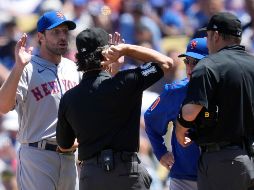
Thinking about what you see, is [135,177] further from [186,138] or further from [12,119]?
[12,119]

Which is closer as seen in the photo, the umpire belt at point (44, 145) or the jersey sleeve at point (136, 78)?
the jersey sleeve at point (136, 78)

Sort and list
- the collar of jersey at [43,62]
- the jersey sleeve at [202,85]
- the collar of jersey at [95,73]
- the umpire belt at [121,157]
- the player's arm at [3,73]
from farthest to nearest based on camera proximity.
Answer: the player's arm at [3,73], the collar of jersey at [43,62], the collar of jersey at [95,73], the umpire belt at [121,157], the jersey sleeve at [202,85]

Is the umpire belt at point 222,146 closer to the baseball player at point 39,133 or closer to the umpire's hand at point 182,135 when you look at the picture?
the umpire's hand at point 182,135

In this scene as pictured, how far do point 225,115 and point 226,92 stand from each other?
0.50 ft

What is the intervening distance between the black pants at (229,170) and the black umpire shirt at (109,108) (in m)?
0.55

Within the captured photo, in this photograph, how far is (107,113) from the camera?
4.62 metres

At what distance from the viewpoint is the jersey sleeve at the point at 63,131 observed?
15.7ft

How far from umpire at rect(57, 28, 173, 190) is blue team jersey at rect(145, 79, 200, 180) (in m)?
0.60

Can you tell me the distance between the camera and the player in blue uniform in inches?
206

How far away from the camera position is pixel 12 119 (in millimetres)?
8922

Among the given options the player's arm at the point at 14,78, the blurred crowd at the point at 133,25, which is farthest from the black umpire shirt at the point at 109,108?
the blurred crowd at the point at 133,25

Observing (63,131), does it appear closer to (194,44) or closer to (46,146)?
(46,146)

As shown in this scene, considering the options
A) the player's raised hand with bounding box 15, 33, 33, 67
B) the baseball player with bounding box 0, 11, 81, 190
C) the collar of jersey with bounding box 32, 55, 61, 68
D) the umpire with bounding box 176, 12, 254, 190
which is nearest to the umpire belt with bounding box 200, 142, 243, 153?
the umpire with bounding box 176, 12, 254, 190

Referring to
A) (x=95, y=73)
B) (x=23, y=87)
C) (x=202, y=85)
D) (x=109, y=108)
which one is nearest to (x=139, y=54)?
(x=95, y=73)
